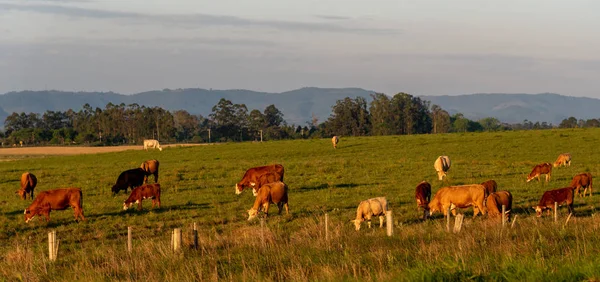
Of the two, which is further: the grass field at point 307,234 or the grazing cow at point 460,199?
the grazing cow at point 460,199

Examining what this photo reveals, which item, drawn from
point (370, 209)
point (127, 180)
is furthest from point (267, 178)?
point (370, 209)

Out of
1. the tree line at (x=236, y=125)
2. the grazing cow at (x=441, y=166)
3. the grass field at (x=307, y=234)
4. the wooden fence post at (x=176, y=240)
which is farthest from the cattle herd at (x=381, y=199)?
the tree line at (x=236, y=125)

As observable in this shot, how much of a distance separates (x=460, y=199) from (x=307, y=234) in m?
7.13

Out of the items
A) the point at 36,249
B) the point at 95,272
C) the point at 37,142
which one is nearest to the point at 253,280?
the point at 95,272

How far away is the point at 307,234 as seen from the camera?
14047 mm

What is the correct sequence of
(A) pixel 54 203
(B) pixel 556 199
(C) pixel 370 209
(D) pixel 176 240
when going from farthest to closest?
(A) pixel 54 203, (B) pixel 556 199, (C) pixel 370 209, (D) pixel 176 240

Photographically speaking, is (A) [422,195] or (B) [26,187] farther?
(B) [26,187]

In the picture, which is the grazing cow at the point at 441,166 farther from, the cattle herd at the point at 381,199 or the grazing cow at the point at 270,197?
the grazing cow at the point at 270,197

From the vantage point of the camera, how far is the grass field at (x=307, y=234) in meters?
9.98

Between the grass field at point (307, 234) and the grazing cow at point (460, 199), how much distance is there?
0.92 meters

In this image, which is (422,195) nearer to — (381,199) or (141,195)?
(381,199)

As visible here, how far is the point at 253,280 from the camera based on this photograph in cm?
970

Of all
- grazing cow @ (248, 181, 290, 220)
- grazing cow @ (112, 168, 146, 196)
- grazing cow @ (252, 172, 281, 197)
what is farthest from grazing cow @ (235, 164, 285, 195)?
grazing cow @ (248, 181, 290, 220)

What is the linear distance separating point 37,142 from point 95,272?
441 ft
